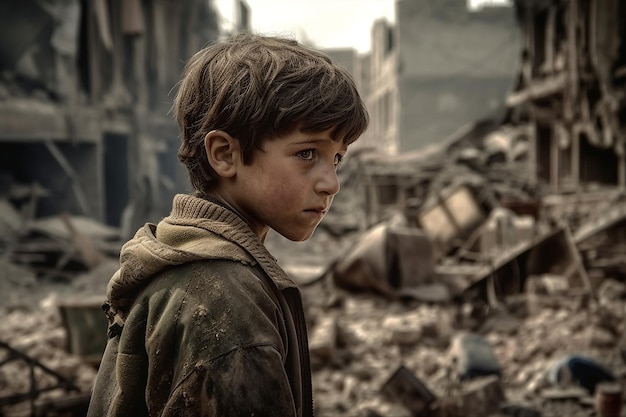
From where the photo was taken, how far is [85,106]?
1282cm

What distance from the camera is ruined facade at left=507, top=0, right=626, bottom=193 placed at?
30.7ft

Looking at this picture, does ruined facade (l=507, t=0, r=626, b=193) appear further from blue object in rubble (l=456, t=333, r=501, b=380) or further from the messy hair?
the messy hair

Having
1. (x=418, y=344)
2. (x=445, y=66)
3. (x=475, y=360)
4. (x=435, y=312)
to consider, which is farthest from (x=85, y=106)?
(x=445, y=66)

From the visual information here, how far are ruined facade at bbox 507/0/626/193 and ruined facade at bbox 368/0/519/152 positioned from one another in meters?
9.81

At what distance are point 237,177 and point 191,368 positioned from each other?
38cm

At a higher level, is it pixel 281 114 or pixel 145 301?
pixel 281 114

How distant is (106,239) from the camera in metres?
10.9

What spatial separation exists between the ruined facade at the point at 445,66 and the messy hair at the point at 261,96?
26.0 metres

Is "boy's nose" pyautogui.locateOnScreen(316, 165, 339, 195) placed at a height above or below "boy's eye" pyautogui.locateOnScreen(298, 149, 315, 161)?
below

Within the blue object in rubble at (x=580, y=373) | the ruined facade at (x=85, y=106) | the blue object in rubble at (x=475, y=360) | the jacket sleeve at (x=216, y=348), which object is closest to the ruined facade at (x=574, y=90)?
the blue object in rubble at (x=475, y=360)

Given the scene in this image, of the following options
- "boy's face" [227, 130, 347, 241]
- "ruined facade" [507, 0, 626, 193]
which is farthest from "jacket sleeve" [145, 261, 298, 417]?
"ruined facade" [507, 0, 626, 193]

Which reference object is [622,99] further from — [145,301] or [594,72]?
[145,301]

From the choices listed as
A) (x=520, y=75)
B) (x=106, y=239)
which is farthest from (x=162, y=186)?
(x=520, y=75)

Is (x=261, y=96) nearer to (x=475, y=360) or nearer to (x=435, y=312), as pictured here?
(x=475, y=360)
